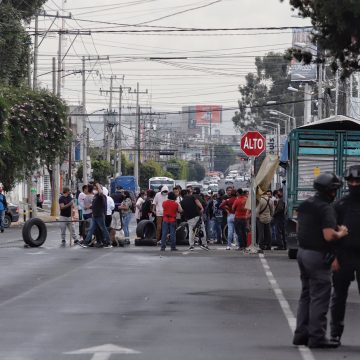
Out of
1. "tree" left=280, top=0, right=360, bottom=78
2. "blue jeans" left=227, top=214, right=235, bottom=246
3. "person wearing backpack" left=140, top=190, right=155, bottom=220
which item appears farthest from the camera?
"person wearing backpack" left=140, top=190, right=155, bottom=220

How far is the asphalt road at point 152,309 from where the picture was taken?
12688mm

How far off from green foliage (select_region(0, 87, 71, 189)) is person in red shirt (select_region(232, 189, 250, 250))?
22879 millimetres

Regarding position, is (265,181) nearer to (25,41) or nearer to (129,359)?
(129,359)

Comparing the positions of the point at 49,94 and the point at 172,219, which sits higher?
the point at 49,94

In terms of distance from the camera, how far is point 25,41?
6122 cm

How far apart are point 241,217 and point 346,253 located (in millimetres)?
20025

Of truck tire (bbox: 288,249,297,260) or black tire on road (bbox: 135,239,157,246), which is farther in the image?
black tire on road (bbox: 135,239,157,246)

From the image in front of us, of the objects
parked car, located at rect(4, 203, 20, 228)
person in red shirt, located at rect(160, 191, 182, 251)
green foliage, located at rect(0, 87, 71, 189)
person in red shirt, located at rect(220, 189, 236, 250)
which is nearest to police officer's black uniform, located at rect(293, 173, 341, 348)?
person in red shirt, located at rect(160, 191, 182, 251)

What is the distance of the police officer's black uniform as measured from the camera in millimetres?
12555

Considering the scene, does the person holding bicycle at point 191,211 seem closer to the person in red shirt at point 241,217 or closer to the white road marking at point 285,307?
the person in red shirt at point 241,217

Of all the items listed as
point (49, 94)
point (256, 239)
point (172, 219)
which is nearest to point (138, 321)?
point (172, 219)

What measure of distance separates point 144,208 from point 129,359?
2583 cm

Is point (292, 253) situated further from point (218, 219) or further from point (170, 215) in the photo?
point (218, 219)

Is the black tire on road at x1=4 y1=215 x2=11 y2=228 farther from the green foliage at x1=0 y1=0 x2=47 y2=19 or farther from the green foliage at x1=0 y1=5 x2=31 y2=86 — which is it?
the green foliage at x1=0 y1=0 x2=47 y2=19
